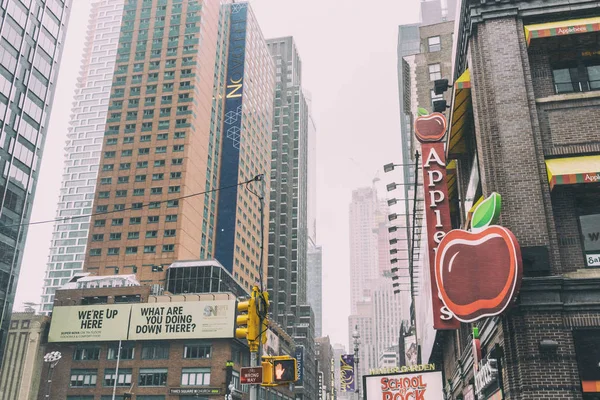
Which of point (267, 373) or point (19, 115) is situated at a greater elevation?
point (19, 115)

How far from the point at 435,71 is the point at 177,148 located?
5617cm

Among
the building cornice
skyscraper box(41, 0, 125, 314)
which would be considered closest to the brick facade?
the building cornice

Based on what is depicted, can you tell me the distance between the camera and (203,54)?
119125mm

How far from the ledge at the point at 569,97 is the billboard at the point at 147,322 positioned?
197 ft

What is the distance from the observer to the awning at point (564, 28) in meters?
17.1

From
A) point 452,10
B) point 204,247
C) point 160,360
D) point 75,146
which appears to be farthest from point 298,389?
point 75,146

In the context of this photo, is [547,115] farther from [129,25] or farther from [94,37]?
[94,37]

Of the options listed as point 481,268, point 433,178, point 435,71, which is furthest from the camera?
point 435,71

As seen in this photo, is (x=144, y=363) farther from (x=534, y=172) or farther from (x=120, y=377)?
(x=534, y=172)

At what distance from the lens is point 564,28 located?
1719 cm

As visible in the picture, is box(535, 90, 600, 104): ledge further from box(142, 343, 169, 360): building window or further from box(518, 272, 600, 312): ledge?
box(142, 343, 169, 360): building window

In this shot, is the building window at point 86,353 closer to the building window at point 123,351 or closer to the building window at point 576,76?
the building window at point 123,351

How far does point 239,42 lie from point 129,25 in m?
26.4

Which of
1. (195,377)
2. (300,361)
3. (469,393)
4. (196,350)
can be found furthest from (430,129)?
(300,361)
